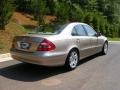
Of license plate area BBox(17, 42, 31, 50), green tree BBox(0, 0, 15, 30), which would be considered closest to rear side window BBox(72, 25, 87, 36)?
license plate area BBox(17, 42, 31, 50)

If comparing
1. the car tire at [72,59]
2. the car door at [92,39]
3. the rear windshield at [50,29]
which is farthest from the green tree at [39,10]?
the car tire at [72,59]

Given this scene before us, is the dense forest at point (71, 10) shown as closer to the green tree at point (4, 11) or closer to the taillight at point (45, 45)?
the green tree at point (4, 11)

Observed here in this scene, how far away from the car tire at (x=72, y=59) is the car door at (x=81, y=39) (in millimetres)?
337

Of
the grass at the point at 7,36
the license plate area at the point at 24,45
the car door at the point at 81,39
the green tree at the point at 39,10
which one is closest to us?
the license plate area at the point at 24,45

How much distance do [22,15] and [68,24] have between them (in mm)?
17623

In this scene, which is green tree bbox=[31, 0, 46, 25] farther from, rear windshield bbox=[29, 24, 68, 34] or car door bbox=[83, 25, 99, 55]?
rear windshield bbox=[29, 24, 68, 34]

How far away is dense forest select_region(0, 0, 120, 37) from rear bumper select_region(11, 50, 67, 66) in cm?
414

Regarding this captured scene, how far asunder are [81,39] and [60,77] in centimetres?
198

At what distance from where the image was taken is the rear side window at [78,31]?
9216mm

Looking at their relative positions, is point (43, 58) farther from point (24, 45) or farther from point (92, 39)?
point (92, 39)

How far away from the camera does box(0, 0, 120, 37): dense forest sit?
14.5 meters

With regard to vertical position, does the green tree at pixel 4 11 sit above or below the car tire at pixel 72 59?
above

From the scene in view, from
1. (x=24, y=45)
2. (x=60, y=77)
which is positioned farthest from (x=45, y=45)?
(x=60, y=77)

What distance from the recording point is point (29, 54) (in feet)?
26.4
